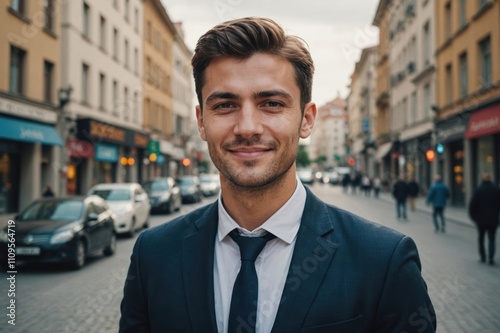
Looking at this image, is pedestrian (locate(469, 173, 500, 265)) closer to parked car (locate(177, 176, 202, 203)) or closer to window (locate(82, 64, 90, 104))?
parked car (locate(177, 176, 202, 203))

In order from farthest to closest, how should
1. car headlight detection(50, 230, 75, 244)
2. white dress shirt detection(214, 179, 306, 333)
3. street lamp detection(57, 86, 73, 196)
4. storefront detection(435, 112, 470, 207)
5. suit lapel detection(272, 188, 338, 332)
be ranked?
storefront detection(435, 112, 470, 207)
street lamp detection(57, 86, 73, 196)
car headlight detection(50, 230, 75, 244)
white dress shirt detection(214, 179, 306, 333)
suit lapel detection(272, 188, 338, 332)

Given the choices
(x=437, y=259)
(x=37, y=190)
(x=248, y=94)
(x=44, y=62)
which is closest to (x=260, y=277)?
(x=248, y=94)

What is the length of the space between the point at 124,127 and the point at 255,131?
3399 centimetres

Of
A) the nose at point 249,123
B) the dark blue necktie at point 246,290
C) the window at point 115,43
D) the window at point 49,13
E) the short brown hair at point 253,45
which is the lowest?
the dark blue necktie at point 246,290

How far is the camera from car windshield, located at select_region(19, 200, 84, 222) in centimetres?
1105

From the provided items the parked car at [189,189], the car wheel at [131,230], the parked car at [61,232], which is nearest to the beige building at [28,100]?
the car wheel at [131,230]

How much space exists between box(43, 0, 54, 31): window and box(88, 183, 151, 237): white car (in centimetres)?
975

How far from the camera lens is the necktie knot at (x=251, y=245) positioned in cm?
203

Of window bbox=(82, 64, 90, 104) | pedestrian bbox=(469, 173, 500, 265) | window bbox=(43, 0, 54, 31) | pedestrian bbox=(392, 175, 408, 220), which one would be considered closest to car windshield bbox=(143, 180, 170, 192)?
window bbox=(82, 64, 90, 104)

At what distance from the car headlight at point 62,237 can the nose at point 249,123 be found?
895cm

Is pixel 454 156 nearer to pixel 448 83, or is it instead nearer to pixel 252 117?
pixel 448 83

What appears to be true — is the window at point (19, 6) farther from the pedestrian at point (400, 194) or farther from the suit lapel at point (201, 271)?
the suit lapel at point (201, 271)

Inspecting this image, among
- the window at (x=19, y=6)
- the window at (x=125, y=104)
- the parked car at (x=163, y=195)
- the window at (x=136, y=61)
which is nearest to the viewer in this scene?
the window at (x=19, y=6)

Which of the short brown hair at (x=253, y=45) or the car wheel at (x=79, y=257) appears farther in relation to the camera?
the car wheel at (x=79, y=257)
